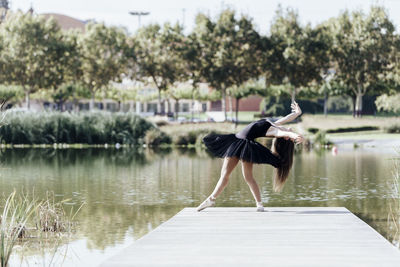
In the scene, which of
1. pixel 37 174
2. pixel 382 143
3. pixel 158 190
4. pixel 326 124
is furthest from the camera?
pixel 326 124

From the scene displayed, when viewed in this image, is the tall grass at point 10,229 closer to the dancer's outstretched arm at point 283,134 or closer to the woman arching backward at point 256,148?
the woman arching backward at point 256,148

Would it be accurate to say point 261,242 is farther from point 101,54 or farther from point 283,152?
point 101,54

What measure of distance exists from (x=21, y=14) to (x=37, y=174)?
37.8 meters

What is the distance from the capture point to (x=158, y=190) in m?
19.3

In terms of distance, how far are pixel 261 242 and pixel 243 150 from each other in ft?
8.20

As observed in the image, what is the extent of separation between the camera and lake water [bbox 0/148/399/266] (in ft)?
39.9

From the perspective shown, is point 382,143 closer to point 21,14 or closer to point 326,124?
point 326,124

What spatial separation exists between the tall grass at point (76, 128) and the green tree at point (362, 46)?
27.0 meters

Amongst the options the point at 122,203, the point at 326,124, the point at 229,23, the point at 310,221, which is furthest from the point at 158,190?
the point at 229,23

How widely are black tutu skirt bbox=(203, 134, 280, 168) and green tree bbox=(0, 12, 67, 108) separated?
48759 millimetres

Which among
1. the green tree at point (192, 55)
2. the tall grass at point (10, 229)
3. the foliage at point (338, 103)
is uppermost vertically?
the green tree at point (192, 55)

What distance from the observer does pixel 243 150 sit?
38.1 ft

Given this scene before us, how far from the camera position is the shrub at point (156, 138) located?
42406 mm

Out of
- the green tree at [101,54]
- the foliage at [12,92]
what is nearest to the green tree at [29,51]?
the green tree at [101,54]
